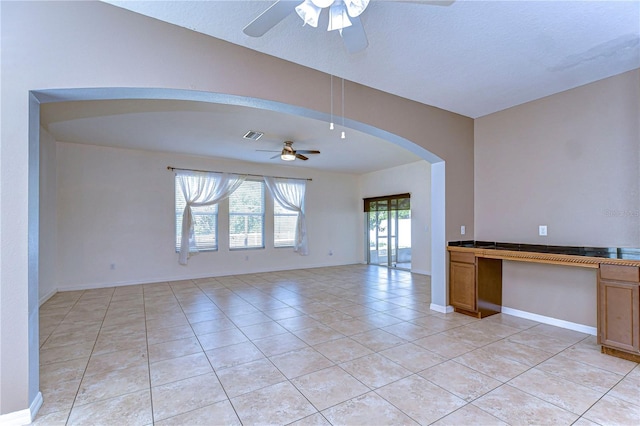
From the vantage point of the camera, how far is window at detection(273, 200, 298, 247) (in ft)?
24.9

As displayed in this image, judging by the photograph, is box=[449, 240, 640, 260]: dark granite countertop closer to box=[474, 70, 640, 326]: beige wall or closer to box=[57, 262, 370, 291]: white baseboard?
box=[474, 70, 640, 326]: beige wall

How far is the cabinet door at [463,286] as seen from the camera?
3.72m

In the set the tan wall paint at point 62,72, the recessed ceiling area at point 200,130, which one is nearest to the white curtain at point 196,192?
the recessed ceiling area at point 200,130

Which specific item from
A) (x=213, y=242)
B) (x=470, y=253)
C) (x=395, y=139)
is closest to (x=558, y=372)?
(x=470, y=253)

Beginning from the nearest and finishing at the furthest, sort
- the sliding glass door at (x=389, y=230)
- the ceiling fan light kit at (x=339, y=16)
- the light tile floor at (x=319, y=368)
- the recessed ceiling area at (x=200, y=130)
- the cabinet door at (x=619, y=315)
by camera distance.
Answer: the ceiling fan light kit at (x=339, y=16) < the light tile floor at (x=319, y=368) < the cabinet door at (x=619, y=315) < the recessed ceiling area at (x=200, y=130) < the sliding glass door at (x=389, y=230)

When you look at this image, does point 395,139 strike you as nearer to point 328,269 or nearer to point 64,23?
point 64,23

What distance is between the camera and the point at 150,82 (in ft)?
7.23

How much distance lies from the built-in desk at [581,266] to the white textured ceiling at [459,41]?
1827 millimetres

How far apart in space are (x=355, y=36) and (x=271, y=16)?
550mm

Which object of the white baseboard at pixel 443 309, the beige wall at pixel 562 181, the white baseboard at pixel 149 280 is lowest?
the white baseboard at pixel 149 280

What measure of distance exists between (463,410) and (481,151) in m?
3.44

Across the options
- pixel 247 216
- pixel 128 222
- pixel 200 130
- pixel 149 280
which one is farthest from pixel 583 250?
pixel 128 222

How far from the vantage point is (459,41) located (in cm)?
248

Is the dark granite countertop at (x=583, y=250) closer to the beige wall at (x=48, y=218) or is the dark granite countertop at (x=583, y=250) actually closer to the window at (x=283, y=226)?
the window at (x=283, y=226)
